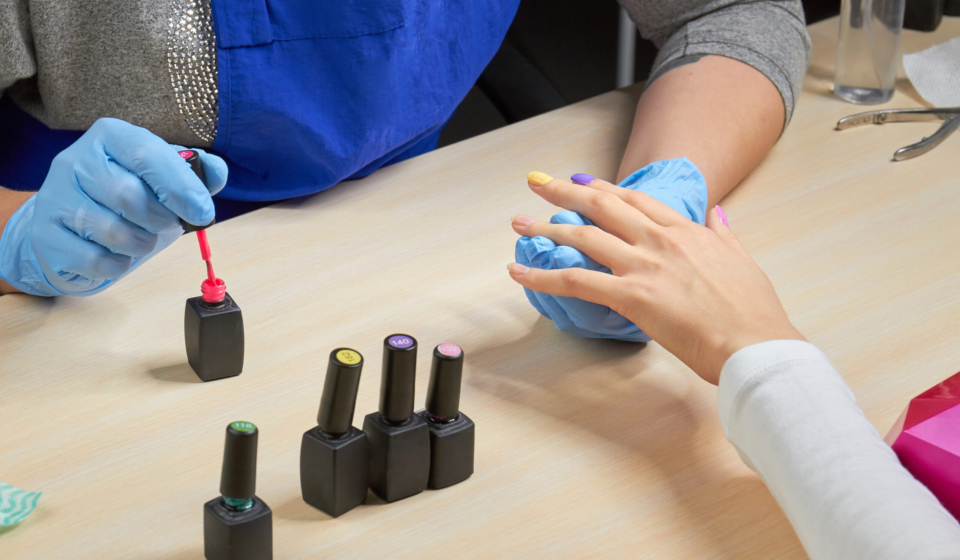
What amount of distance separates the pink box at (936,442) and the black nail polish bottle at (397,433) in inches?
12.4

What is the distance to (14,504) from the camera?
525mm

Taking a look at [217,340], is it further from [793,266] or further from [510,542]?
[793,266]

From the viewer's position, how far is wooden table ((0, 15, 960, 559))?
0.53 m

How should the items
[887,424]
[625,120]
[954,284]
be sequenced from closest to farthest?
[887,424] < [954,284] < [625,120]

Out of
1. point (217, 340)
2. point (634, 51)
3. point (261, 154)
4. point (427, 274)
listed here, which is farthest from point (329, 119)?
point (634, 51)

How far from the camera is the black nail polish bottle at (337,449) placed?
513mm

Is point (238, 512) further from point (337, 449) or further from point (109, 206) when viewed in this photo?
point (109, 206)

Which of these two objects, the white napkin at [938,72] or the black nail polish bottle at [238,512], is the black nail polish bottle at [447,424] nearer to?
the black nail polish bottle at [238,512]

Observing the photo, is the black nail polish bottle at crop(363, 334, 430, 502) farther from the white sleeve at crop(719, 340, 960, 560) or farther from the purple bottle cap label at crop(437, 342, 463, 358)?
the white sleeve at crop(719, 340, 960, 560)

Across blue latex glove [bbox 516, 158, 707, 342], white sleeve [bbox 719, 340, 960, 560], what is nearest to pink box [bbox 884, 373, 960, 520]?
white sleeve [bbox 719, 340, 960, 560]

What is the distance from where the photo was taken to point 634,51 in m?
1.81

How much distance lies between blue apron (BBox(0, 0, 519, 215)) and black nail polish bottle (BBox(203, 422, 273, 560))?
1.48 ft

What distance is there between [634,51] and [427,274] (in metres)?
1.19

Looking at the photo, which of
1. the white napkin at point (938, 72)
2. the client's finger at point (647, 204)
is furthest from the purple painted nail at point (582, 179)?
the white napkin at point (938, 72)
